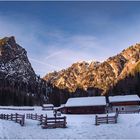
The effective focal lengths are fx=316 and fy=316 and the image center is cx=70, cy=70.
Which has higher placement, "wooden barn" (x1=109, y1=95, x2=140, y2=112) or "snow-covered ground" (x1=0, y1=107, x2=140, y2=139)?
"wooden barn" (x1=109, y1=95, x2=140, y2=112)

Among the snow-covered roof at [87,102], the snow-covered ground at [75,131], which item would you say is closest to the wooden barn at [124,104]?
the snow-covered roof at [87,102]

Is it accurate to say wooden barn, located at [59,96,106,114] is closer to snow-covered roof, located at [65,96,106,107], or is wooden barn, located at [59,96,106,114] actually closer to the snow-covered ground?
snow-covered roof, located at [65,96,106,107]

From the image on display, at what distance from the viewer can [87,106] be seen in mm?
83375

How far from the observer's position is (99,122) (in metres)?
52.3

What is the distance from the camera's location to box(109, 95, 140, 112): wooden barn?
284 ft

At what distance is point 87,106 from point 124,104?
36.7 ft

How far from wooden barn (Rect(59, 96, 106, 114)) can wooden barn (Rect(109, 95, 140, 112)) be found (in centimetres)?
451

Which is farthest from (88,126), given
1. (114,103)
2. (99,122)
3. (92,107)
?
(114,103)

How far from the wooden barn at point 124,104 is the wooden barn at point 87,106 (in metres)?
4.51

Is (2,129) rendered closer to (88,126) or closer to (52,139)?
(52,139)

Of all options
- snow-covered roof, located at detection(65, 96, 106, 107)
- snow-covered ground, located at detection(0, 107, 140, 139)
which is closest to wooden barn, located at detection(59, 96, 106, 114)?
snow-covered roof, located at detection(65, 96, 106, 107)

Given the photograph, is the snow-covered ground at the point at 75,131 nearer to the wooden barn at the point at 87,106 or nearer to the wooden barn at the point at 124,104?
the wooden barn at the point at 87,106

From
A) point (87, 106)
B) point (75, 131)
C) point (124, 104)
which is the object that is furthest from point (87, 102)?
point (75, 131)

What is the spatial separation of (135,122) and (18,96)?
11524 centimetres
